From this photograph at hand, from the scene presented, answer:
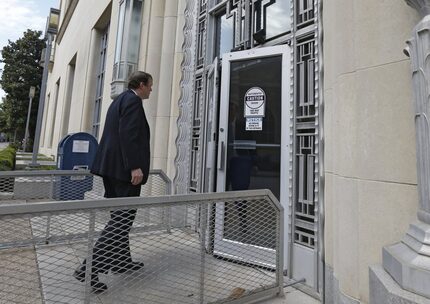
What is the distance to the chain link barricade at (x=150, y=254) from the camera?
2.13 metres

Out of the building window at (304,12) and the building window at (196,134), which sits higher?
the building window at (304,12)

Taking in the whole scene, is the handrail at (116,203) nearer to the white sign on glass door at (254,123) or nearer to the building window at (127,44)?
the white sign on glass door at (254,123)

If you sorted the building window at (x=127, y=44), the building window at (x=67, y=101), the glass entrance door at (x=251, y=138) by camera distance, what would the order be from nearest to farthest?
the glass entrance door at (x=251, y=138) → the building window at (x=127, y=44) → the building window at (x=67, y=101)

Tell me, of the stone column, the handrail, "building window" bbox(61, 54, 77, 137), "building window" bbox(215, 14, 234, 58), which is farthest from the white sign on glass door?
"building window" bbox(61, 54, 77, 137)

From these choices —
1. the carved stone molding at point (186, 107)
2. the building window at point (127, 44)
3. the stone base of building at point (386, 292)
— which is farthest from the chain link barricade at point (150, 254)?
the building window at point (127, 44)

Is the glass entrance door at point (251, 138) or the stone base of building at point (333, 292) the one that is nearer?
the stone base of building at point (333, 292)

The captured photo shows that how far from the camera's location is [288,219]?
3295 mm

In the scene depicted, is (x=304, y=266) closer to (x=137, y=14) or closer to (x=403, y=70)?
(x=403, y=70)

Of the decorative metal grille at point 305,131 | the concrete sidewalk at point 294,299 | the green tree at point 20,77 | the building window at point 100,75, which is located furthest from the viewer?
the green tree at point 20,77

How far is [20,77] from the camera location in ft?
106

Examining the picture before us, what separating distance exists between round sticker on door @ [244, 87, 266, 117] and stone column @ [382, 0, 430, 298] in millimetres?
1941

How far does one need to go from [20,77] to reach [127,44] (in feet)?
105

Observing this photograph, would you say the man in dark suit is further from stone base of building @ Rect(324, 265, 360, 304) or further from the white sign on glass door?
stone base of building @ Rect(324, 265, 360, 304)

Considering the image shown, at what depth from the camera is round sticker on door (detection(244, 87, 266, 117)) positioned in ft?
12.0
